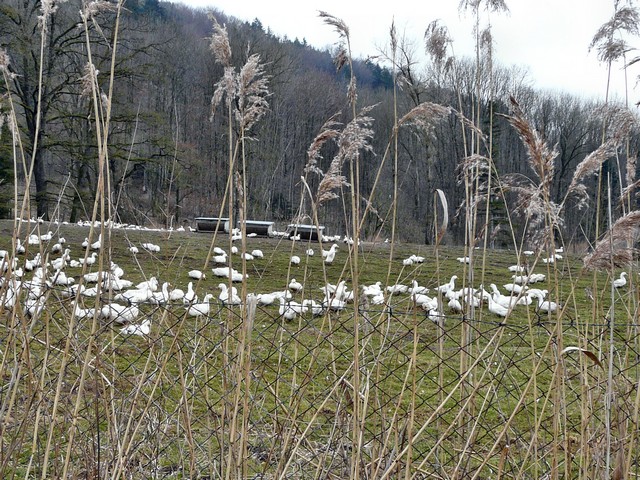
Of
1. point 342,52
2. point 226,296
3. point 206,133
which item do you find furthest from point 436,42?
point 206,133

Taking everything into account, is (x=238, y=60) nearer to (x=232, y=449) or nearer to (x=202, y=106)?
(x=202, y=106)

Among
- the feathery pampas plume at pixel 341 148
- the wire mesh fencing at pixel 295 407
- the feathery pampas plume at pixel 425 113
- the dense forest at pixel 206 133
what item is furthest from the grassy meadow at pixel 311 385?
the dense forest at pixel 206 133

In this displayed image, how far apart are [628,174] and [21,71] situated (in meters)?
11.3

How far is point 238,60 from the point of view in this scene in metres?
15.3

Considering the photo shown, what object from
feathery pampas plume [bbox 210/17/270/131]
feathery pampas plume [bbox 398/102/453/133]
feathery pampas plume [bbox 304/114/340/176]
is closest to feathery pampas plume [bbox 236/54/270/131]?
feathery pampas plume [bbox 210/17/270/131]

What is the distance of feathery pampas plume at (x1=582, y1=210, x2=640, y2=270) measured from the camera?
0.90 meters

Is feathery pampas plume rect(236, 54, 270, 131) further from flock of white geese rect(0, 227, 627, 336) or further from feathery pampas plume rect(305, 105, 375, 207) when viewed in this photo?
flock of white geese rect(0, 227, 627, 336)

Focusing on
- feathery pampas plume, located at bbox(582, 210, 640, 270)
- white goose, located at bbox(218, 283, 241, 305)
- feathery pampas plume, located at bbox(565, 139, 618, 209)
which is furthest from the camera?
white goose, located at bbox(218, 283, 241, 305)

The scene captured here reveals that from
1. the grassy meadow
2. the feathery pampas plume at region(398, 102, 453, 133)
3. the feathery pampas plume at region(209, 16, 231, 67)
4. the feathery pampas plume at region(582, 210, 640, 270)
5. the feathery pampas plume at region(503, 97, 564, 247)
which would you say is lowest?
the grassy meadow

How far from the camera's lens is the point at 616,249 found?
936mm

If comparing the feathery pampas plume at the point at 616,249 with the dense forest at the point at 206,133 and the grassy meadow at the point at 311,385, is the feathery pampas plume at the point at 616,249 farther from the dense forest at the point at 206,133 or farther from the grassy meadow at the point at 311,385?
the dense forest at the point at 206,133

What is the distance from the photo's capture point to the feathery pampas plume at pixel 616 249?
898mm

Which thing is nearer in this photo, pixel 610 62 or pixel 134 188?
pixel 610 62

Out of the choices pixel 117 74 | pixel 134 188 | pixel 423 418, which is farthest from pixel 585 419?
pixel 134 188
